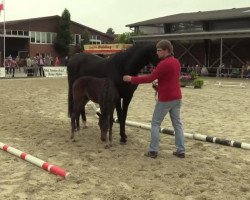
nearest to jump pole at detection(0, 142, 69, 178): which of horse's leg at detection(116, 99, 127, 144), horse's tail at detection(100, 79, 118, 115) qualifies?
horse's tail at detection(100, 79, 118, 115)

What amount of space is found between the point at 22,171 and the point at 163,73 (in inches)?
96.8

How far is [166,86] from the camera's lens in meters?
6.24

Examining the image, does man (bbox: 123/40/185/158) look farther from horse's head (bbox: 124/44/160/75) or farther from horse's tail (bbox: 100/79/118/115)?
horse's tail (bbox: 100/79/118/115)

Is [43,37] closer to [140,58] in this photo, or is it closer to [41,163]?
[140,58]

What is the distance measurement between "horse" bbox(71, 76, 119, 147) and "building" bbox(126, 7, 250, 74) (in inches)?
927

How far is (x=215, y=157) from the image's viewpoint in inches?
257

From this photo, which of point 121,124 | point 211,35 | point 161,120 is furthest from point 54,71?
point 161,120

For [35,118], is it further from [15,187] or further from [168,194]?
[168,194]

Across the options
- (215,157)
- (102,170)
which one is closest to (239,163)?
(215,157)

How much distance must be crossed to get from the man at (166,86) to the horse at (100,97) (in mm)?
704

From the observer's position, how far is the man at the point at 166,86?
20.1 ft

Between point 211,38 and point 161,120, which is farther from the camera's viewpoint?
point 211,38

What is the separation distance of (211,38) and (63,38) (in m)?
24.1

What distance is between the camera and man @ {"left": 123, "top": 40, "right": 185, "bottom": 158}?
6.13 metres
